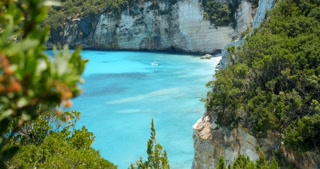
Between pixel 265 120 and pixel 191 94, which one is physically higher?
pixel 265 120

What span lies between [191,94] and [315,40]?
14.2 metres

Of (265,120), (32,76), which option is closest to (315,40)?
(265,120)

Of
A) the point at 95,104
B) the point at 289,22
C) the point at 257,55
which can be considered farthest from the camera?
the point at 95,104

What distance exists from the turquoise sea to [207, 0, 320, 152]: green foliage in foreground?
14.9 feet

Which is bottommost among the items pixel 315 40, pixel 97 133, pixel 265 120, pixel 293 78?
pixel 97 133

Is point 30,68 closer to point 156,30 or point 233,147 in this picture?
point 233,147

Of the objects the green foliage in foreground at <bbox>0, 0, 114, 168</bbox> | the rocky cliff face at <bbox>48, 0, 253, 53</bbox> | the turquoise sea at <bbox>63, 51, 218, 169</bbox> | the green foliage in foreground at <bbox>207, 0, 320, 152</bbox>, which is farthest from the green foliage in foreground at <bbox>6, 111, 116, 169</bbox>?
the rocky cliff face at <bbox>48, 0, 253, 53</bbox>

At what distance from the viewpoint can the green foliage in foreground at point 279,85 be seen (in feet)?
28.5

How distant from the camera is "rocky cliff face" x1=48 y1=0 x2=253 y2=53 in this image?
42.4 meters

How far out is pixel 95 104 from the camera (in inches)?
949

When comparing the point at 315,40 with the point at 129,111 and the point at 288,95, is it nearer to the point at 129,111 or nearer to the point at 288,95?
the point at 288,95

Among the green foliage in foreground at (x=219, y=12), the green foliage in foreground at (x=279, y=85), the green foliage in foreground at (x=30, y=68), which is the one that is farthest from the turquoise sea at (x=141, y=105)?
the green foliage in foreground at (x=30, y=68)

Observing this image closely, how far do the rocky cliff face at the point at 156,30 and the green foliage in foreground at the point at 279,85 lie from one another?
27.1 m

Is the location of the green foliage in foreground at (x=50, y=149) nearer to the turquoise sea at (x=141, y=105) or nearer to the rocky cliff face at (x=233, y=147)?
the turquoise sea at (x=141, y=105)
